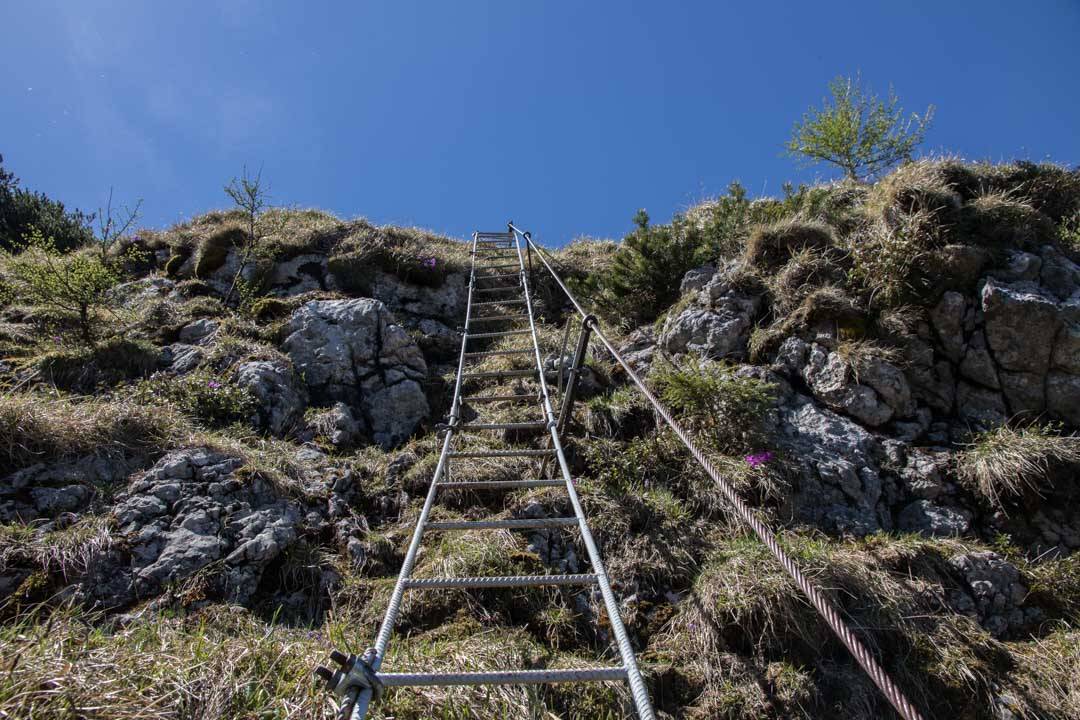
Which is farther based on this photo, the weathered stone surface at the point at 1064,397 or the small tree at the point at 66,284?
the small tree at the point at 66,284

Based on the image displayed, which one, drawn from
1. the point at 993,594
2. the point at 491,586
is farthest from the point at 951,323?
the point at 491,586

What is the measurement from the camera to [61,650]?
227cm

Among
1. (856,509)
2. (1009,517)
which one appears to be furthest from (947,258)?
(856,509)

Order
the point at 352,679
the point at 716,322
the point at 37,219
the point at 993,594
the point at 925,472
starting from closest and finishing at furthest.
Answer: the point at 352,679, the point at 993,594, the point at 925,472, the point at 716,322, the point at 37,219

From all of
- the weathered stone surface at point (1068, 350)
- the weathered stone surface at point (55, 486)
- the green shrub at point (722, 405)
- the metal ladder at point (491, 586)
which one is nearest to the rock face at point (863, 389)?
the green shrub at point (722, 405)

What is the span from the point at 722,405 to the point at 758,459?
1.88ft

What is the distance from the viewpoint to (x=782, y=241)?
6145mm

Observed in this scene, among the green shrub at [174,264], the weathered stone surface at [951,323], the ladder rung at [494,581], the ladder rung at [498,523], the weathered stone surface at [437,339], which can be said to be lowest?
the ladder rung at [494,581]

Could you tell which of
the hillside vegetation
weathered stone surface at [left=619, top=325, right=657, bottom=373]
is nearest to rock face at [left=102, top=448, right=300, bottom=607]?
the hillside vegetation

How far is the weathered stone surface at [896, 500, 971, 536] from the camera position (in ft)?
13.1

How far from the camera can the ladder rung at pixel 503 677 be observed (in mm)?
1881

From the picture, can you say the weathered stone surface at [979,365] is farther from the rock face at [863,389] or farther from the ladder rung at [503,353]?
the ladder rung at [503,353]

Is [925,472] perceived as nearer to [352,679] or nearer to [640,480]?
[640,480]

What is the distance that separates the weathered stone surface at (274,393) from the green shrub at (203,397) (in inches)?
3.9
